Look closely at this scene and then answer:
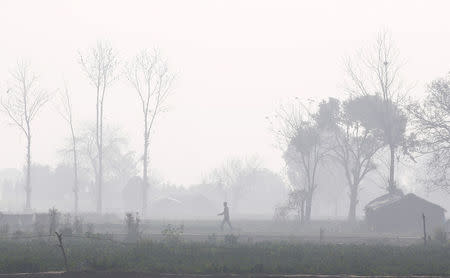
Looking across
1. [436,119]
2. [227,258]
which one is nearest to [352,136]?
[436,119]

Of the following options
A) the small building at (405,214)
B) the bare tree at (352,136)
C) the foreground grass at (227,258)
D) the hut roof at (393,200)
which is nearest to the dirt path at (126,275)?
the foreground grass at (227,258)

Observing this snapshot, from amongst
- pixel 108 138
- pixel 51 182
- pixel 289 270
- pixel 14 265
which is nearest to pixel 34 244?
pixel 14 265

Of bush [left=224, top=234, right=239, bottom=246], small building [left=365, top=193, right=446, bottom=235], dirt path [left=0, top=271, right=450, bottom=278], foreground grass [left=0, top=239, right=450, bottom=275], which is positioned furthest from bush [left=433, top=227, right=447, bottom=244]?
small building [left=365, top=193, right=446, bottom=235]

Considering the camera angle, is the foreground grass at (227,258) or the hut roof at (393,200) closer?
the foreground grass at (227,258)

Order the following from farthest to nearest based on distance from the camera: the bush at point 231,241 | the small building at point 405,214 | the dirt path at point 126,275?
the small building at point 405,214 < the bush at point 231,241 < the dirt path at point 126,275

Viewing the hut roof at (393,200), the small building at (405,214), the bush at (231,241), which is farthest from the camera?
the hut roof at (393,200)

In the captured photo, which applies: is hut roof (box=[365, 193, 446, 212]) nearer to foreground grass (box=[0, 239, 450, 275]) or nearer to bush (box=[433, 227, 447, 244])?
bush (box=[433, 227, 447, 244])

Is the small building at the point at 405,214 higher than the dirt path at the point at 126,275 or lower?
higher

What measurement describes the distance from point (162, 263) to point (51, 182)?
502ft

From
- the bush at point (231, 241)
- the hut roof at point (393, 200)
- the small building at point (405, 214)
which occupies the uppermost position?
the hut roof at point (393, 200)

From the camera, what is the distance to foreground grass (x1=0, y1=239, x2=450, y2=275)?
2198 cm

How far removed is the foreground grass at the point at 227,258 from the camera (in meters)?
22.0

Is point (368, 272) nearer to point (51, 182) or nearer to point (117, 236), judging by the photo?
point (117, 236)

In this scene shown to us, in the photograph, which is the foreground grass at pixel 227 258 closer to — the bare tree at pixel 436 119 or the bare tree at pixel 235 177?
the bare tree at pixel 436 119
